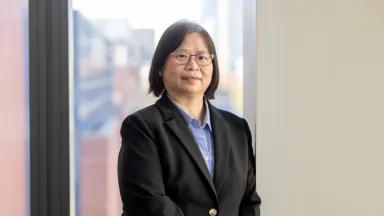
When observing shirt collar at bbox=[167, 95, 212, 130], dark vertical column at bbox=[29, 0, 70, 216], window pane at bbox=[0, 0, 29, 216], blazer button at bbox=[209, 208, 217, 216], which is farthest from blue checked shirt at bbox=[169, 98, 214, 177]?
window pane at bbox=[0, 0, 29, 216]

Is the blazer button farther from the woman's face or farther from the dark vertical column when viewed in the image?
the dark vertical column

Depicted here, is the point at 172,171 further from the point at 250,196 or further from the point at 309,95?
the point at 309,95

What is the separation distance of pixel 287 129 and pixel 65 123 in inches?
27.3

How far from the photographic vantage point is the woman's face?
1292 mm

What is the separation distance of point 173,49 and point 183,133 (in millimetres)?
238

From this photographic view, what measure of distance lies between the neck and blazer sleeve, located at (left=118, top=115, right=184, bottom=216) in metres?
0.12

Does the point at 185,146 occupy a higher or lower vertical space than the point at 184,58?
lower

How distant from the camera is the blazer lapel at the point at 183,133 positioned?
125 centimetres

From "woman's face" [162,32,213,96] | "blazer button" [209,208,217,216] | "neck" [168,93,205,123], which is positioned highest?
"woman's face" [162,32,213,96]

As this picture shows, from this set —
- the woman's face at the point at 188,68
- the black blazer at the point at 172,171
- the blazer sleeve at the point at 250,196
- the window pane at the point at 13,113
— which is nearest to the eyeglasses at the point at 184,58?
the woman's face at the point at 188,68

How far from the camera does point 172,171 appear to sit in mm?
1240

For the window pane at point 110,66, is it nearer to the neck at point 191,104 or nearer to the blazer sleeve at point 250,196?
the neck at point 191,104

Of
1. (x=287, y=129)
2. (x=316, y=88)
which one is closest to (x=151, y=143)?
(x=287, y=129)

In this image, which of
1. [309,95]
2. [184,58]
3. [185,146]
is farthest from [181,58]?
[309,95]
